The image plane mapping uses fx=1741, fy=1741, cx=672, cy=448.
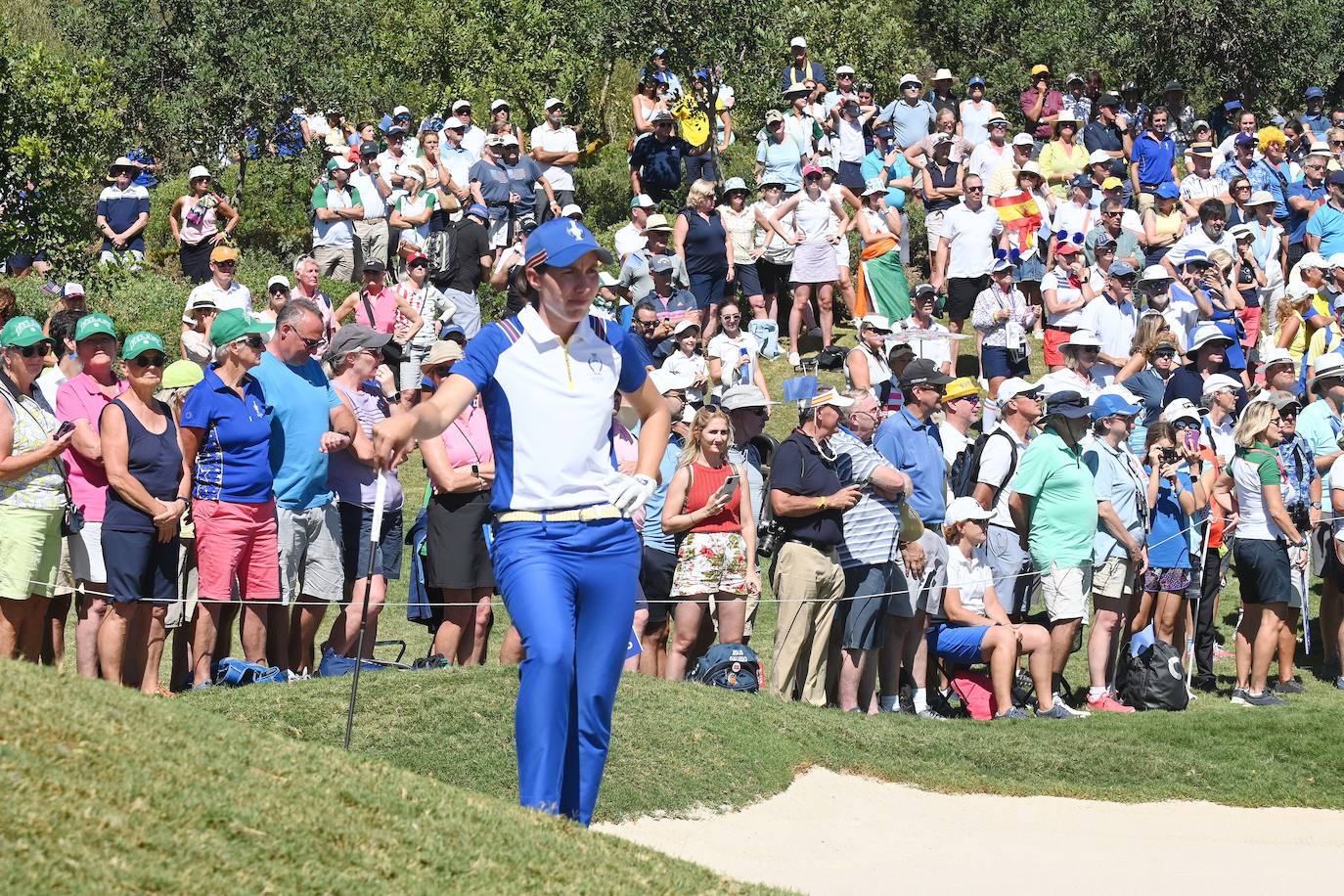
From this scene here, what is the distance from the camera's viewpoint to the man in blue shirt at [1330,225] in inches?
778

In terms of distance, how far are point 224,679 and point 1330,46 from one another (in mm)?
25047

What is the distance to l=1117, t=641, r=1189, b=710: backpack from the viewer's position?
39.4 feet

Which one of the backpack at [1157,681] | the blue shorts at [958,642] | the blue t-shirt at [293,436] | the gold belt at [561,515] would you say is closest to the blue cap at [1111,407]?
the backpack at [1157,681]

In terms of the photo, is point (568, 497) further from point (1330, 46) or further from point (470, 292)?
point (1330, 46)

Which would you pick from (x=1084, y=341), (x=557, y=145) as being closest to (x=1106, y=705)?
(x=1084, y=341)

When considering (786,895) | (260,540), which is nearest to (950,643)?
(260,540)

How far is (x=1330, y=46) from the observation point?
2931cm

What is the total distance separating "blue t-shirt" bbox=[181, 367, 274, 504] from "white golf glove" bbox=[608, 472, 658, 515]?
4.14 m

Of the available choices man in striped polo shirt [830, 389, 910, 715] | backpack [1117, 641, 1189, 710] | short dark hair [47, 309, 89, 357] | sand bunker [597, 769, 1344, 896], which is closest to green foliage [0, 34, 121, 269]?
short dark hair [47, 309, 89, 357]

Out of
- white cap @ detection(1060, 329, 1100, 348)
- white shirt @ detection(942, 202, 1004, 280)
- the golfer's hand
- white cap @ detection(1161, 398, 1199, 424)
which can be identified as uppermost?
white shirt @ detection(942, 202, 1004, 280)

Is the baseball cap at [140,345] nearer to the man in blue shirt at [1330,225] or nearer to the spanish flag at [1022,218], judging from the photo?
the spanish flag at [1022,218]

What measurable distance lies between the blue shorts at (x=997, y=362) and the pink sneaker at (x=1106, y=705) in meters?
5.96

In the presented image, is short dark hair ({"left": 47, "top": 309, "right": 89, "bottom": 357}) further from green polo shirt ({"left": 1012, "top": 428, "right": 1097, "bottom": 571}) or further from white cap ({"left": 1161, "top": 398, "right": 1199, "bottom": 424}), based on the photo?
white cap ({"left": 1161, "top": 398, "right": 1199, "bottom": 424})

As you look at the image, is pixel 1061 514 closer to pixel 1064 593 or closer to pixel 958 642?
pixel 1064 593
